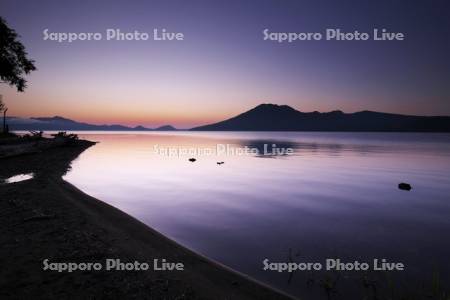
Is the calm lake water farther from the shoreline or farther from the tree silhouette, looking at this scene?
the tree silhouette

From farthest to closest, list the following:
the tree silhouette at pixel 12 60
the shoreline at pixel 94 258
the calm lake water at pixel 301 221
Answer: the tree silhouette at pixel 12 60 < the calm lake water at pixel 301 221 < the shoreline at pixel 94 258

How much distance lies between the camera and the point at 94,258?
6.08m

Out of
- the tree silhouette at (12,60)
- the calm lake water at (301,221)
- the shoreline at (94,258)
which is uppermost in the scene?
the tree silhouette at (12,60)

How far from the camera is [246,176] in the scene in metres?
23.2

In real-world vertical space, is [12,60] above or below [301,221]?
above

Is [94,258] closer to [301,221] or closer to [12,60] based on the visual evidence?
[301,221]

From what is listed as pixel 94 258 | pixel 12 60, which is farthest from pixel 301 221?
pixel 12 60

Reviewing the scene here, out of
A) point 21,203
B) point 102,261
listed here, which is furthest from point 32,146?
point 102,261

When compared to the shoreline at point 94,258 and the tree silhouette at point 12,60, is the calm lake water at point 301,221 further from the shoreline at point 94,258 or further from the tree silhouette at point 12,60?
the tree silhouette at point 12,60

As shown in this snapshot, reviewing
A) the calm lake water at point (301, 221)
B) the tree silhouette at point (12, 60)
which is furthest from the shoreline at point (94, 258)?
Answer: the tree silhouette at point (12, 60)

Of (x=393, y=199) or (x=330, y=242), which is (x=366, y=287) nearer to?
(x=330, y=242)

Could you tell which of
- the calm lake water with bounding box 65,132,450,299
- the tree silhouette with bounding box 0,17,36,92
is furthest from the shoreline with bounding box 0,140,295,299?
the tree silhouette with bounding box 0,17,36,92

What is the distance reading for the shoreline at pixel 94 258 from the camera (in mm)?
5004

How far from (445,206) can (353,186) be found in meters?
5.58
